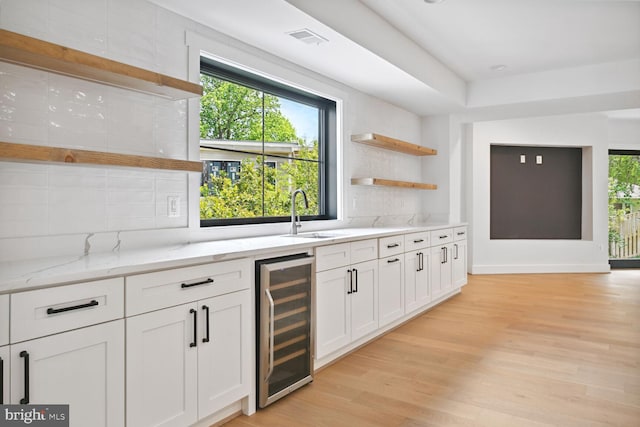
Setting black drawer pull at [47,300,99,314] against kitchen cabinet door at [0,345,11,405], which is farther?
black drawer pull at [47,300,99,314]

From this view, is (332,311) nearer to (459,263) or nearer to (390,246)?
(390,246)

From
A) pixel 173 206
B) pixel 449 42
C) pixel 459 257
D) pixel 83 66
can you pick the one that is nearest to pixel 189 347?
pixel 173 206

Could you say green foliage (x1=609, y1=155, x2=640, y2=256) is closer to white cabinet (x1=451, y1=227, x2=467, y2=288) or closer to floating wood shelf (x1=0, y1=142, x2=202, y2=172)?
white cabinet (x1=451, y1=227, x2=467, y2=288)

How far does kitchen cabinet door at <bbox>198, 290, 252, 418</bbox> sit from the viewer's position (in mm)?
2174

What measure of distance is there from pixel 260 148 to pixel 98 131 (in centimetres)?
145

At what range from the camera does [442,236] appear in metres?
5.00

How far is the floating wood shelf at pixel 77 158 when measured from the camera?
1.76m

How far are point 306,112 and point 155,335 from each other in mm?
2749

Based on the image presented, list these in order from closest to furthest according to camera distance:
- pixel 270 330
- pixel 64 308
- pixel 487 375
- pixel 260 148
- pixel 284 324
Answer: pixel 64 308 → pixel 270 330 → pixel 284 324 → pixel 487 375 → pixel 260 148

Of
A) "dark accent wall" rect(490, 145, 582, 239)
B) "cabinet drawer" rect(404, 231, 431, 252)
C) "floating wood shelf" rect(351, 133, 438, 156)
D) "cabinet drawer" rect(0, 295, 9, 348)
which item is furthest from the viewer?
"dark accent wall" rect(490, 145, 582, 239)

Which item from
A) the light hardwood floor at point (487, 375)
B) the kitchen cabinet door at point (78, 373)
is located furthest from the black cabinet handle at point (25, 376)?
the light hardwood floor at point (487, 375)

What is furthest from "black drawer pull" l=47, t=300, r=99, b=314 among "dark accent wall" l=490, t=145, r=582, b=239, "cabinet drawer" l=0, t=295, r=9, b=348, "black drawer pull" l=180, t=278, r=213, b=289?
"dark accent wall" l=490, t=145, r=582, b=239

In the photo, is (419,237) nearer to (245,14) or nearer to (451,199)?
(451,199)

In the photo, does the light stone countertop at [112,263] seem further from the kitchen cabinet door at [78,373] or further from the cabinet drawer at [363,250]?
the cabinet drawer at [363,250]
